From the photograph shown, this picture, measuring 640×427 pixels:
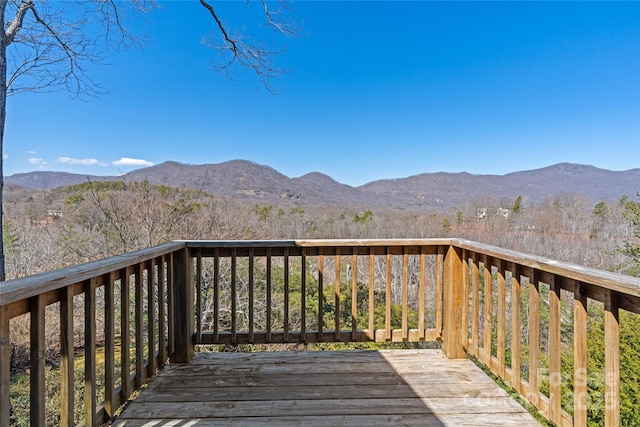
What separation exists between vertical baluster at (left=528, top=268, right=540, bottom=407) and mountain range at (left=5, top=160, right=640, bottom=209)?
549 inches

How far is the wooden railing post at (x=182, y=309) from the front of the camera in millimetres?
2391

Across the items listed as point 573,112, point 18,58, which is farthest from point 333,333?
point 573,112

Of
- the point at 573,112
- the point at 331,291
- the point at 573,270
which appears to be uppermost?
the point at 573,112

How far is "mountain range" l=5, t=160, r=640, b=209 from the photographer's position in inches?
722

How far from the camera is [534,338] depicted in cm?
175

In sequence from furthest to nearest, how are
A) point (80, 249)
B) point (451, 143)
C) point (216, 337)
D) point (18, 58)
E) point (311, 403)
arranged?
point (451, 143)
point (80, 249)
point (18, 58)
point (216, 337)
point (311, 403)

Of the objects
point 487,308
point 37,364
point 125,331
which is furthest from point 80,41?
point 487,308

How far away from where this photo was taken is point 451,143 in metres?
22.6

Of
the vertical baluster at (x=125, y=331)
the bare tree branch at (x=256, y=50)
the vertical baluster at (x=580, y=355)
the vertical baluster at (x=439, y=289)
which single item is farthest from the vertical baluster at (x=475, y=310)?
the bare tree branch at (x=256, y=50)

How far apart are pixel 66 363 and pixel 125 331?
0.43 meters

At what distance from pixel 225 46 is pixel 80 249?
20.3 feet

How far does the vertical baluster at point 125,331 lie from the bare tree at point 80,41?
2.74m

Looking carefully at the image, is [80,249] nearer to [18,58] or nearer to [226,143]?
[18,58]

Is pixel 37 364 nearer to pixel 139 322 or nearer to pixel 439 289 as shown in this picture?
pixel 139 322
